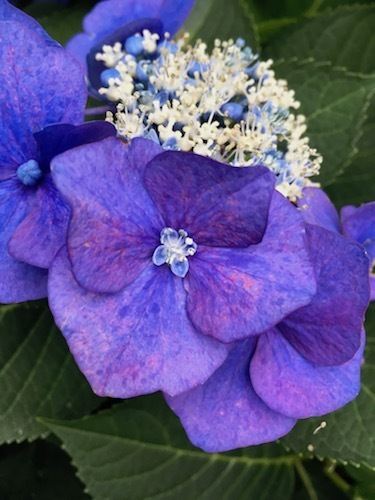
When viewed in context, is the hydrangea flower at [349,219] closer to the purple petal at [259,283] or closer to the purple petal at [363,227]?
the purple petal at [363,227]

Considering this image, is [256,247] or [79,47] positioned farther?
[79,47]

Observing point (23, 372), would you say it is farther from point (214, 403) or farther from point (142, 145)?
point (142, 145)

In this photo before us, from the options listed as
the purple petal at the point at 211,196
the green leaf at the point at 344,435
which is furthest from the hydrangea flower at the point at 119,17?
the green leaf at the point at 344,435

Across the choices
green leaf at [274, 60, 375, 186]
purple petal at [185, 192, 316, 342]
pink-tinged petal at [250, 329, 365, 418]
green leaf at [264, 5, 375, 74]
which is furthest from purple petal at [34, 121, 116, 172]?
green leaf at [264, 5, 375, 74]

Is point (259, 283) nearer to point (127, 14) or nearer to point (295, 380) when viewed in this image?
point (295, 380)

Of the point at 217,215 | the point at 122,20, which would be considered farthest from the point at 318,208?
the point at 122,20

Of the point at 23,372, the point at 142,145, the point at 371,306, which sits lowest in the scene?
the point at 23,372

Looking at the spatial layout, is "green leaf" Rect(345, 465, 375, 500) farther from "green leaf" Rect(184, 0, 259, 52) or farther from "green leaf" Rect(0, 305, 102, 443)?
"green leaf" Rect(184, 0, 259, 52)

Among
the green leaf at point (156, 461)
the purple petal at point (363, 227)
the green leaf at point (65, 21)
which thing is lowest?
the green leaf at point (156, 461)
